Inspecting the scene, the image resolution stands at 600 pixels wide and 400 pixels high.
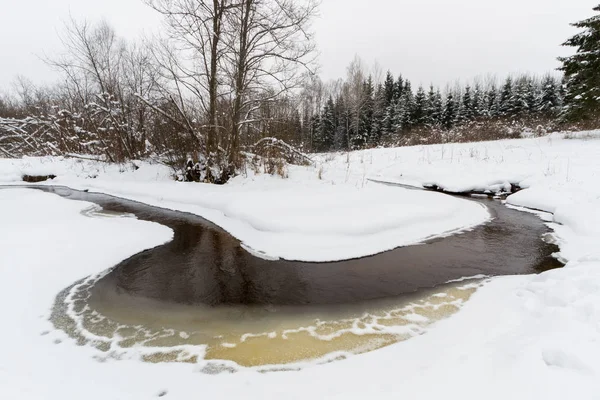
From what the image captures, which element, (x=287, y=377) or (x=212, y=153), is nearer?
(x=287, y=377)

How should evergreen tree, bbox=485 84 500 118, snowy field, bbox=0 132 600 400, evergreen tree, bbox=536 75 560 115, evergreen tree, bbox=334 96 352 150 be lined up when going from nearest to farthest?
snowy field, bbox=0 132 600 400 < evergreen tree, bbox=536 75 560 115 < evergreen tree, bbox=485 84 500 118 < evergreen tree, bbox=334 96 352 150

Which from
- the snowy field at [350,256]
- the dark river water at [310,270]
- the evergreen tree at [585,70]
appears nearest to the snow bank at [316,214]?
the snowy field at [350,256]

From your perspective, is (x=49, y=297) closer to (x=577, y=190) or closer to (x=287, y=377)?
(x=287, y=377)

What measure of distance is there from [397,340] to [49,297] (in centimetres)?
406

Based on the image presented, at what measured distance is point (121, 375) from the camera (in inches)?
86.1

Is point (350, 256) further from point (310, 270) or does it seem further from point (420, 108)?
point (420, 108)

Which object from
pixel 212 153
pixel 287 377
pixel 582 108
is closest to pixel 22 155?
pixel 212 153

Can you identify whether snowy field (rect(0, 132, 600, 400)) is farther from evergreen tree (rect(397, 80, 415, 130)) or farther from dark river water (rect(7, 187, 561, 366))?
evergreen tree (rect(397, 80, 415, 130))

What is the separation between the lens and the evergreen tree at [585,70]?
1231 cm

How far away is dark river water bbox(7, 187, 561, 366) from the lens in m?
2.63

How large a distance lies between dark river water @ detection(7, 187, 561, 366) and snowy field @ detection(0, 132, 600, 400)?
236 millimetres

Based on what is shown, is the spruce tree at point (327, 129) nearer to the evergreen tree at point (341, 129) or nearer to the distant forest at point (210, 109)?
the evergreen tree at point (341, 129)

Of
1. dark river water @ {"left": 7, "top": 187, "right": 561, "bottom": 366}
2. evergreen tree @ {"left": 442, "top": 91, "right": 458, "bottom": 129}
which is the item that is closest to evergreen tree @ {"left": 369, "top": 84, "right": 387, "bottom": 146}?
evergreen tree @ {"left": 442, "top": 91, "right": 458, "bottom": 129}

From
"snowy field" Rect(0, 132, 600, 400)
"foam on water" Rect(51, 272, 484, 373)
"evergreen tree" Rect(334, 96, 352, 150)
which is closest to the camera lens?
"snowy field" Rect(0, 132, 600, 400)
